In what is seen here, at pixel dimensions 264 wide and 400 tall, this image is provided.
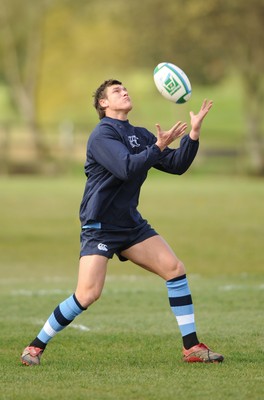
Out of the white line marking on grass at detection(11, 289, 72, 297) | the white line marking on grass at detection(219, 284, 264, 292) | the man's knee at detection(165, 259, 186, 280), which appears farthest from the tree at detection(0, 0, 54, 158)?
the man's knee at detection(165, 259, 186, 280)

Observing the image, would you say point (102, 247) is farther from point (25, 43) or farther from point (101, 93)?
point (25, 43)

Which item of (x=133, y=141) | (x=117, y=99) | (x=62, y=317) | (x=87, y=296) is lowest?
(x=62, y=317)

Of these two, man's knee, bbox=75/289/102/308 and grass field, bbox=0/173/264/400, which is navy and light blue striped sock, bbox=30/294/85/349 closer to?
man's knee, bbox=75/289/102/308

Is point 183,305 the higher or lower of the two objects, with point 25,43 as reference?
lower

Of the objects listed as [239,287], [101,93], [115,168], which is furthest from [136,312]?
[115,168]

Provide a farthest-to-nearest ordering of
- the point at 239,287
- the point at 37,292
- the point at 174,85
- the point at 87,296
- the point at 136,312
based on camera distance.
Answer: the point at 239,287 < the point at 37,292 < the point at 136,312 < the point at 174,85 < the point at 87,296

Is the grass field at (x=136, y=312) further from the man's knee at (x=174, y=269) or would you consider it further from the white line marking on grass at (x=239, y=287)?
the man's knee at (x=174, y=269)

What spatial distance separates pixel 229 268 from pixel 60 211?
31.3ft

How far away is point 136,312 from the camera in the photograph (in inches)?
484

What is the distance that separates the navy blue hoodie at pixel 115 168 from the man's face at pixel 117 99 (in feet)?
0.32

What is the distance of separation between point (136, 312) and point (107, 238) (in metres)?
3.87

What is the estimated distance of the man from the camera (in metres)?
8.45

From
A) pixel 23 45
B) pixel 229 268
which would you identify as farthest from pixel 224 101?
pixel 229 268

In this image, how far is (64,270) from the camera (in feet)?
66.6
